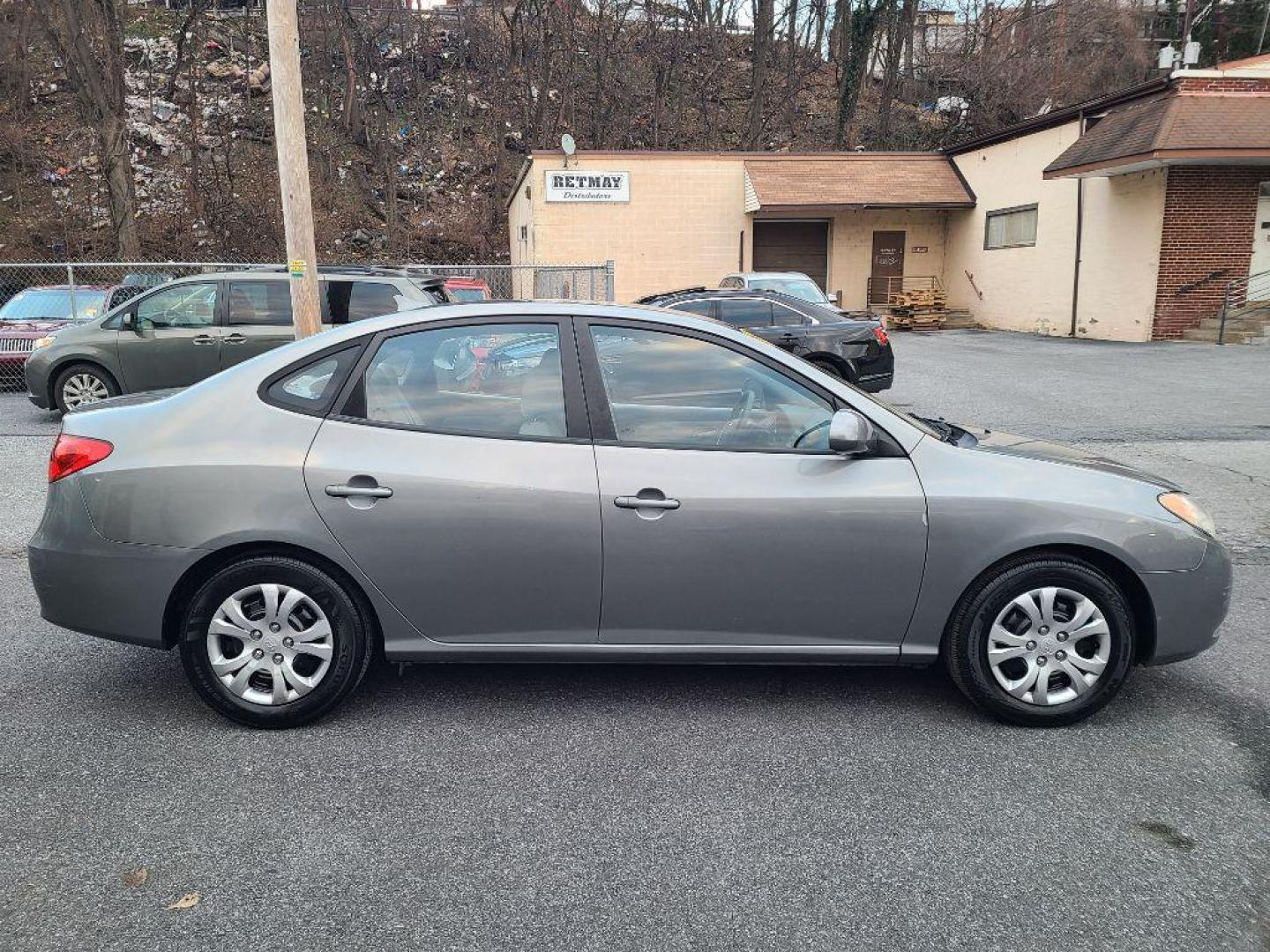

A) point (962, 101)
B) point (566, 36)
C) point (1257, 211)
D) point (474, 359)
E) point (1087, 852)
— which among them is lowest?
point (1087, 852)

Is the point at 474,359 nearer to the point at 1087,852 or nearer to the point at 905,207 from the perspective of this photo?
the point at 1087,852

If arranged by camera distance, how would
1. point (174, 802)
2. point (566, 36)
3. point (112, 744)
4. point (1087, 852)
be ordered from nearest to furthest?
1. point (1087, 852)
2. point (174, 802)
3. point (112, 744)
4. point (566, 36)

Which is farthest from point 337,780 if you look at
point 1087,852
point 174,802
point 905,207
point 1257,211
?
point 905,207

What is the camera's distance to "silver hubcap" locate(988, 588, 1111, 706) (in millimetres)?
3639

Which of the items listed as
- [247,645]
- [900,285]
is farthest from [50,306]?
[900,285]

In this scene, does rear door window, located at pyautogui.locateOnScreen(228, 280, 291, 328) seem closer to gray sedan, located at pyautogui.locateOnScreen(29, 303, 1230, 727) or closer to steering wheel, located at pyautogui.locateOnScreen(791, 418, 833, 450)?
gray sedan, located at pyautogui.locateOnScreen(29, 303, 1230, 727)

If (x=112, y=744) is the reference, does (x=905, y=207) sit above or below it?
above

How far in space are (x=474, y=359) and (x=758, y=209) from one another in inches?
904

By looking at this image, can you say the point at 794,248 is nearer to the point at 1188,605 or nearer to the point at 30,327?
the point at 30,327

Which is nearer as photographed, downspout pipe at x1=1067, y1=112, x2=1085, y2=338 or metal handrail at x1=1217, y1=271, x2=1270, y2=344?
metal handrail at x1=1217, y1=271, x2=1270, y2=344

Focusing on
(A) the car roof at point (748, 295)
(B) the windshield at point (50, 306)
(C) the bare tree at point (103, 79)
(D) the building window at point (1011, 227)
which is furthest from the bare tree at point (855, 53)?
(B) the windshield at point (50, 306)

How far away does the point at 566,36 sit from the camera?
3800cm

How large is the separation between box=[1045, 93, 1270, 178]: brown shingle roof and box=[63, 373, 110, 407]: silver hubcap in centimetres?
1808

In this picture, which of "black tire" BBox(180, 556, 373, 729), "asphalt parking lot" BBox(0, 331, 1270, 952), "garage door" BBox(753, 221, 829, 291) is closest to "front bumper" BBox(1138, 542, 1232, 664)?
"asphalt parking lot" BBox(0, 331, 1270, 952)
